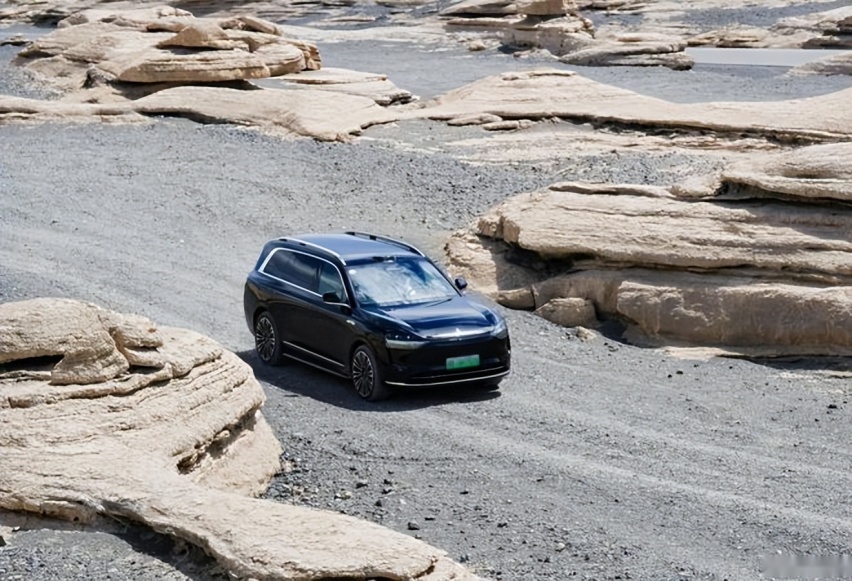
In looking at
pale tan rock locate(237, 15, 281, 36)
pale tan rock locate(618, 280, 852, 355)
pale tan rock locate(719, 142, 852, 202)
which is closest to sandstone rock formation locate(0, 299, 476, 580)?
pale tan rock locate(618, 280, 852, 355)

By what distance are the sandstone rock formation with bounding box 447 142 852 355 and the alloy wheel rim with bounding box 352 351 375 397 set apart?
4.35 metres

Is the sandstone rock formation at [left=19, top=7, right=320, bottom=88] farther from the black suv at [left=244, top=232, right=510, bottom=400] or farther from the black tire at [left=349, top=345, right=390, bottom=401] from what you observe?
the black tire at [left=349, top=345, right=390, bottom=401]

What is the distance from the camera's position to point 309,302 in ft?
51.2

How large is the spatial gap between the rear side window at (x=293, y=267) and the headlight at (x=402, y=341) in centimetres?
158

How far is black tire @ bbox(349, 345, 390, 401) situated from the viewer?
47.6 ft

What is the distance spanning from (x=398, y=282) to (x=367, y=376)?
1.38 metres

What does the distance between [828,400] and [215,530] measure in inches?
365

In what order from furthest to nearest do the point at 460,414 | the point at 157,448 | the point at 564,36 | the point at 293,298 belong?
the point at 564,36 → the point at 293,298 → the point at 460,414 → the point at 157,448

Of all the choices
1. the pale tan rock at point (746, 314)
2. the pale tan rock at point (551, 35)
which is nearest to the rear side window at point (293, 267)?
the pale tan rock at point (746, 314)

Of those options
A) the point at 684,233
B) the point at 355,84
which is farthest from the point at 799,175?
the point at 355,84

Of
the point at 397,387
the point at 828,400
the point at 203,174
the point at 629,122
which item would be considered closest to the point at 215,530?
the point at 397,387

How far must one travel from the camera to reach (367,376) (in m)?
14.7

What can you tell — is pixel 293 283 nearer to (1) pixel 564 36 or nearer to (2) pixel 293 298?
(2) pixel 293 298

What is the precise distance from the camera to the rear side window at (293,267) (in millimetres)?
15852
